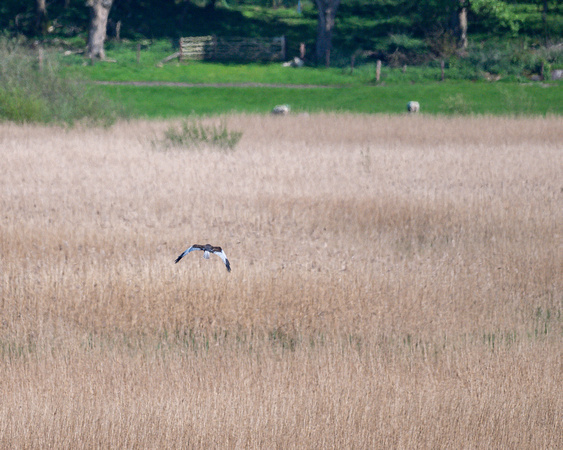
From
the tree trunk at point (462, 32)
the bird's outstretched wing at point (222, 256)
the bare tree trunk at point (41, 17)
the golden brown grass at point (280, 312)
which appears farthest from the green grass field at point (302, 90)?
the bird's outstretched wing at point (222, 256)

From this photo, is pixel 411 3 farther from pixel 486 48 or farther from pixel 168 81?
pixel 168 81

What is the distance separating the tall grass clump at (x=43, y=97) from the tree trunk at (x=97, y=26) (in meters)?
19.9

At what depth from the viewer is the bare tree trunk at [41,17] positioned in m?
51.2

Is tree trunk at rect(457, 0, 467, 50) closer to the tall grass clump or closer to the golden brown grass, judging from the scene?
the tall grass clump

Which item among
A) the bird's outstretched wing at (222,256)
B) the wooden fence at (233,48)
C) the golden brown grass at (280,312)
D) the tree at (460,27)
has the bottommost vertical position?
the golden brown grass at (280,312)

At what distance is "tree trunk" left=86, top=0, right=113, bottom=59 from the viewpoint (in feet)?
141

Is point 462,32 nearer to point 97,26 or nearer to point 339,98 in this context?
point 339,98

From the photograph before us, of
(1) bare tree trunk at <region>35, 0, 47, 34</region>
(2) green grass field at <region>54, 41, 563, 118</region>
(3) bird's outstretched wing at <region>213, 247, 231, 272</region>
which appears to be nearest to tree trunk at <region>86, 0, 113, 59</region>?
(2) green grass field at <region>54, 41, 563, 118</region>

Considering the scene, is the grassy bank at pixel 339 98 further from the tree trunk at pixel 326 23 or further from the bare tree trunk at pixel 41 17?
the bare tree trunk at pixel 41 17

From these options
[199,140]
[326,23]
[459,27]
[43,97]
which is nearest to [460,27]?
[459,27]

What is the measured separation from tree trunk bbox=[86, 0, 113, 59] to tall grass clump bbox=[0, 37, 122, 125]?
19.9 meters

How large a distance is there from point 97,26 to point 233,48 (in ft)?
30.6

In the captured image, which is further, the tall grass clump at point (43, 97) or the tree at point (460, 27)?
the tree at point (460, 27)

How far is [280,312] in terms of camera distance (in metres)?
7.21
